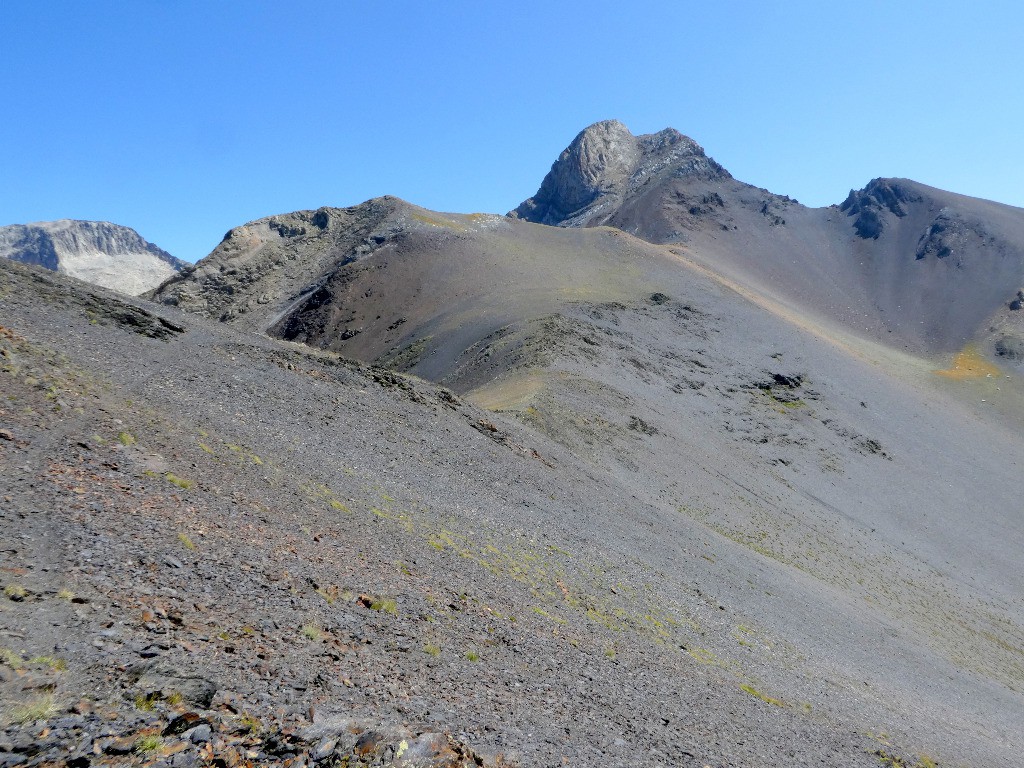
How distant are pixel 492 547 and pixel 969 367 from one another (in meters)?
84.9

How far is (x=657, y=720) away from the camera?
425 inches

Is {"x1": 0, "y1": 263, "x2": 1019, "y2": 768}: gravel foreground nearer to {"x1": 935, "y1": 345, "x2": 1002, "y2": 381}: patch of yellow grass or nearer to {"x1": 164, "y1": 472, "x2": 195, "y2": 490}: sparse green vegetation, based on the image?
{"x1": 164, "y1": 472, "x2": 195, "y2": 490}: sparse green vegetation

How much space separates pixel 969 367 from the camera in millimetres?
79125

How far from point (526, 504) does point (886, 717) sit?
11.4 metres

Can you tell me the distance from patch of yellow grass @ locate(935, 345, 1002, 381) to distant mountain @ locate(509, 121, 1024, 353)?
277cm

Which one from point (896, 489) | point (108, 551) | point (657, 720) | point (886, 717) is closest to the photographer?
point (108, 551)

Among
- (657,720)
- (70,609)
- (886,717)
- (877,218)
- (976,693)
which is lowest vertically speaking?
(976,693)

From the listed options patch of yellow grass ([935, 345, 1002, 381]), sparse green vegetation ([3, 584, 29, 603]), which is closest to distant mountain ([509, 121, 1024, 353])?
patch of yellow grass ([935, 345, 1002, 381])

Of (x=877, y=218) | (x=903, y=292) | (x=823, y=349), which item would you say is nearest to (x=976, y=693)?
(x=823, y=349)

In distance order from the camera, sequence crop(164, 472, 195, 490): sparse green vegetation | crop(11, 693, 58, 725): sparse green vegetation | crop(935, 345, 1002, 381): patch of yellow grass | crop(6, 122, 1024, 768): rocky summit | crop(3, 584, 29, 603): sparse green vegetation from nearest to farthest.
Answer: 1. crop(11, 693, 58, 725): sparse green vegetation
2. crop(3, 584, 29, 603): sparse green vegetation
3. crop(6, 122, 1024, 768): rocky summit
4. crop(164, 472, 195, 490): sparse green vegetation
5. crop(935, 345, 1002, 381): patch of yellow grass

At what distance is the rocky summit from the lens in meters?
7.34

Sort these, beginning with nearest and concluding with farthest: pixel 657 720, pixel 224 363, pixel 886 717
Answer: pixel 657 720
pixel 886 717
pixel 224 363

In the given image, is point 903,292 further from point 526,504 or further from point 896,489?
point 526,504

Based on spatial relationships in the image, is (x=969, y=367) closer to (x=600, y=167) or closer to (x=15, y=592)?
(x=15, y=592)
